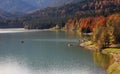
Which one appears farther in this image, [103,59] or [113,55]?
[113,55]

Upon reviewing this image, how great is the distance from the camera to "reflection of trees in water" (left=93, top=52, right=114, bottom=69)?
95.7m

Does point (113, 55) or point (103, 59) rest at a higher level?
point (113, 55)

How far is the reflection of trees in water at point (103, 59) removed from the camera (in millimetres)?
95662

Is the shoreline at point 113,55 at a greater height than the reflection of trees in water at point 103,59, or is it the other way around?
the shoreline at point 113,55

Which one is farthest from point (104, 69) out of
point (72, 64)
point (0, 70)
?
point (0, 70)

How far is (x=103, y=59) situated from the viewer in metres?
105

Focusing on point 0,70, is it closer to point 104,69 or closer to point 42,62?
point 42,62

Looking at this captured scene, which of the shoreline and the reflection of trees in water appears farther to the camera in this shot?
the reflection of trees in water

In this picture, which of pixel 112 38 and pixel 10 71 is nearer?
pixel 10 71

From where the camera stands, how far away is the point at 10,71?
297ft

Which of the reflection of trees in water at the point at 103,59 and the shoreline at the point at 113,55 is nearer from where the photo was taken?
the shoreline at the point at 113,55

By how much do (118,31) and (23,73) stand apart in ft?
184

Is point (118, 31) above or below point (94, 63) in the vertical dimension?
above

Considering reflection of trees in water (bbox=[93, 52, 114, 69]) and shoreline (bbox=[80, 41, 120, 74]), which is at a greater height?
shoreline (bbox=[80, 41, 120, 74])
